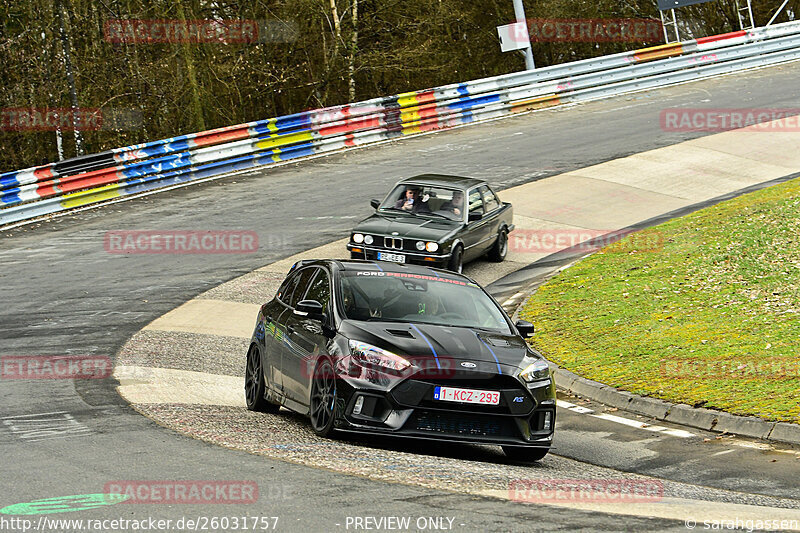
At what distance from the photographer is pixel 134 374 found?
1220 centimetres

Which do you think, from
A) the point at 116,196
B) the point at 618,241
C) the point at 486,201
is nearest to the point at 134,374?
the point at 486,201

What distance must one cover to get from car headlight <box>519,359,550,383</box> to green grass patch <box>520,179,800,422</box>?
242 cm

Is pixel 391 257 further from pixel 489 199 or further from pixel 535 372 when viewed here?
pixel 535 372

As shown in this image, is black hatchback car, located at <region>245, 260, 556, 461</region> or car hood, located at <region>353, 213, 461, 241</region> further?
car hood, located at <region>353, 213, 461, 241</region>

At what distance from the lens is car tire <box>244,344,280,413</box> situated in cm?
1053

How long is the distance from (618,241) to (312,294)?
36.5 ft

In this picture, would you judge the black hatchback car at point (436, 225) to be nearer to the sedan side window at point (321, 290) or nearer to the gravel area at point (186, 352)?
the gravel area at point (186, 352)

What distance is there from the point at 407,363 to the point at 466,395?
20.8 inches

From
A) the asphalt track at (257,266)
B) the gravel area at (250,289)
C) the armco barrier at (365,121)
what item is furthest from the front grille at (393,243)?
the armco barrier at (365,121)

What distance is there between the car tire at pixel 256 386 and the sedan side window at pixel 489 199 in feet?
29.4

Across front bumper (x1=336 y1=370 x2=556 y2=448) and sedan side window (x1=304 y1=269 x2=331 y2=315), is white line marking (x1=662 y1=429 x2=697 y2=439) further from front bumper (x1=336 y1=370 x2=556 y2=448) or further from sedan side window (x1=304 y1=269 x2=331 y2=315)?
sedan side window (x1=304 y1=269 x2=331 y2=315)

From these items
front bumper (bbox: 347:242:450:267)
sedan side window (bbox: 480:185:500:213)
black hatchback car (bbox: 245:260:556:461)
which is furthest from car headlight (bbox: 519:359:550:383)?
sedan side window (bbox: 480:185:500:213)

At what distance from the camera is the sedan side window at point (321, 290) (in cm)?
968

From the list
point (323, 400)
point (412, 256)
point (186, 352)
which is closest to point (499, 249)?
point (412, 256)
